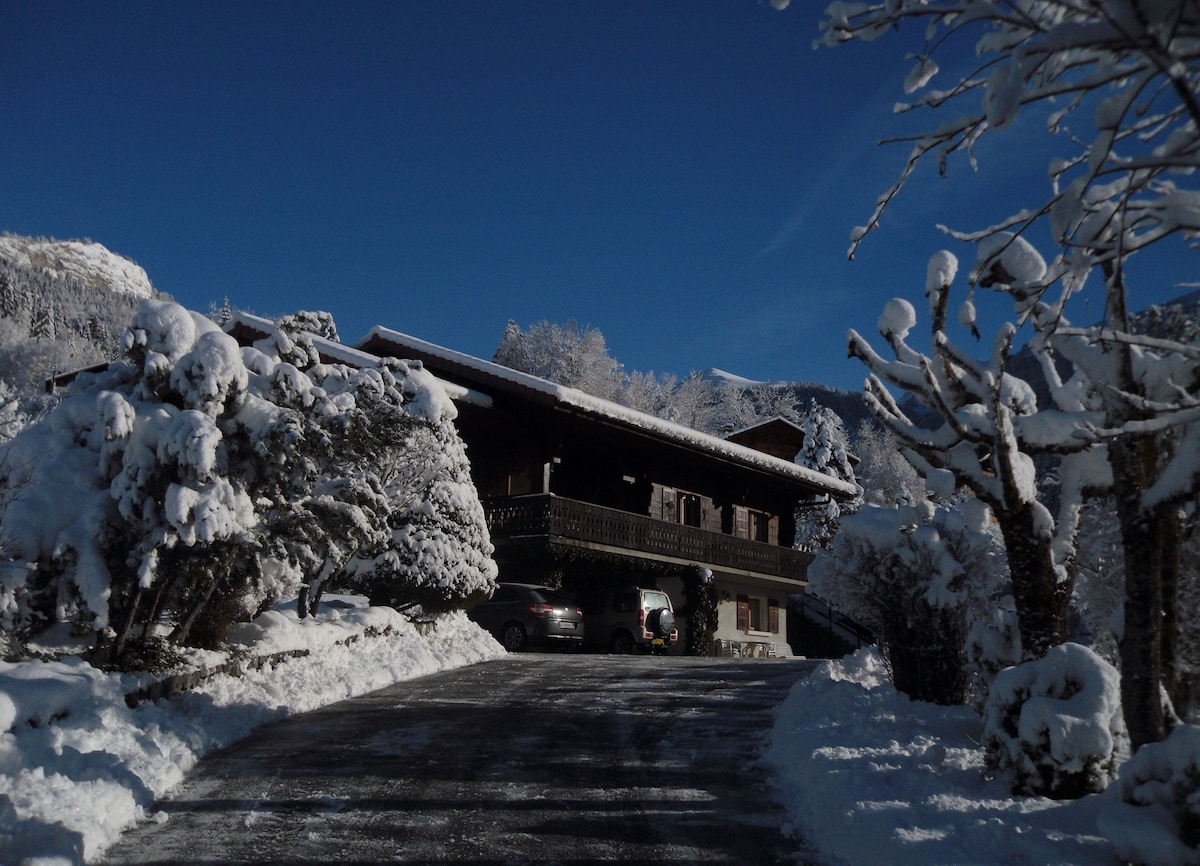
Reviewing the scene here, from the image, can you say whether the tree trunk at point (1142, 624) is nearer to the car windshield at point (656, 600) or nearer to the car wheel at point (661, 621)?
the car wheel at point (661, 621)

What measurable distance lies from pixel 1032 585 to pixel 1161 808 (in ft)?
9.77

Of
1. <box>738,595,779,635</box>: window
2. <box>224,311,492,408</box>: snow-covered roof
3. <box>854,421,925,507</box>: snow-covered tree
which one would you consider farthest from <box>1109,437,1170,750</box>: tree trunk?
<box>854,421,925,507</box>: snow-covered tree

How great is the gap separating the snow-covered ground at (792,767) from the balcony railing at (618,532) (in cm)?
1225

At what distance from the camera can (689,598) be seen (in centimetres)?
2867

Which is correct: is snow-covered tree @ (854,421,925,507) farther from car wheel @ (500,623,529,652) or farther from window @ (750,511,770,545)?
car wheel @ (500,623,529,652)

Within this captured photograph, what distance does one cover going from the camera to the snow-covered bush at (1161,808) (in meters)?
4.77

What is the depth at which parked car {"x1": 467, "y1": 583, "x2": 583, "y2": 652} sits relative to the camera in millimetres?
22078

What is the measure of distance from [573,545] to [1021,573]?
17611mm

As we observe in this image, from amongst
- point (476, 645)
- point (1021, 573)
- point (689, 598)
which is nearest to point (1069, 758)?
point (1021, 573)

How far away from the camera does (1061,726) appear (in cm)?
632

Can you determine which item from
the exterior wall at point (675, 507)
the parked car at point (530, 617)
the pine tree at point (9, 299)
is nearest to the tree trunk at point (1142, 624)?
the parked car at point (530, 617)

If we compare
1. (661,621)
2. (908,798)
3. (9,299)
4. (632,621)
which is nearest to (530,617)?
(632,621)

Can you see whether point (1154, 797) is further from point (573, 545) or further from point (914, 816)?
point (573, 545)

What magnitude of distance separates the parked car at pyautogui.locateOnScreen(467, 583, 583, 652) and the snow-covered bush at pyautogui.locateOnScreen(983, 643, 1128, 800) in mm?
15885
